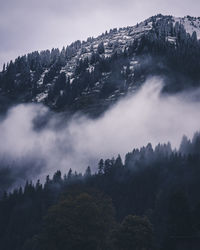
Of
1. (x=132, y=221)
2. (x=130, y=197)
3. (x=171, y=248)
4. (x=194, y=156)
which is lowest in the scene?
(x=171, y=248)

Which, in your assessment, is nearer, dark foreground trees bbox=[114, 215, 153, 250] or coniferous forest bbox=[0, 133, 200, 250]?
coniferous forest bbox=[0, 133, 200, 250]

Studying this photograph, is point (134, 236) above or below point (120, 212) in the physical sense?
below

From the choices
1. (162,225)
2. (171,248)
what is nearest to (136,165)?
(162,225)

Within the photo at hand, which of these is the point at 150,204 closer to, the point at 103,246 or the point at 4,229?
the point at 103,246

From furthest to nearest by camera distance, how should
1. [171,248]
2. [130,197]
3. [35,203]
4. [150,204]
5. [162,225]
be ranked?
[35,203], [130,197], [150,204], [162,225], [171,248]

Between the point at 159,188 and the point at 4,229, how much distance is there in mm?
67553

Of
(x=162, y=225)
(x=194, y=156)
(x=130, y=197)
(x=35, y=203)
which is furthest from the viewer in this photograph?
(x=35, y=203)

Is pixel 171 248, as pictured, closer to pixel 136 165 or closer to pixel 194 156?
pixel 194 156

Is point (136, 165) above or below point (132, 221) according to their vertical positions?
above

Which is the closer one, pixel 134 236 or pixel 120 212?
pixel 134 236

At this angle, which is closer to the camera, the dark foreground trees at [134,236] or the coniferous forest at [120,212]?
the coniferous forest at [120,212]

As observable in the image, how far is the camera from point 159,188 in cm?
16250

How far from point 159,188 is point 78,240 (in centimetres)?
6231

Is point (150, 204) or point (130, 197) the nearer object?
point (150, 204)
